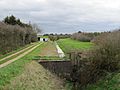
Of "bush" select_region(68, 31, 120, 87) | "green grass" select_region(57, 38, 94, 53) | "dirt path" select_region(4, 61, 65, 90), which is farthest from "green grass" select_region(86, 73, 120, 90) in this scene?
"green grass" select_region(57, 38, 94, 53)

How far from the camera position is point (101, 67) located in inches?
830

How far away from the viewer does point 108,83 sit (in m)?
17.7

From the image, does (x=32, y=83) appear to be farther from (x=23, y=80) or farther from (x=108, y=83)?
(x=108, y=83)

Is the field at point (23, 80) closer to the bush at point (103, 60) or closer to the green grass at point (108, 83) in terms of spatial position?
the bush at point (103, 60)

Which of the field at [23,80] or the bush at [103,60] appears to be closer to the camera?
the field at [23,80]

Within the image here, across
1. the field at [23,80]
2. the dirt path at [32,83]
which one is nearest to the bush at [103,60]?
the dirt path at [32,83]

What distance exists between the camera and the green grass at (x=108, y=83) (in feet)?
54.9

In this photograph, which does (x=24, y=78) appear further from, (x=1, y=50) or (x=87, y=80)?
(x=1, y=50)

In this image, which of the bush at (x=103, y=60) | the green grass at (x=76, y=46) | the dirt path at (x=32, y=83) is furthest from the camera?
the green grass at (x=76, y=46)

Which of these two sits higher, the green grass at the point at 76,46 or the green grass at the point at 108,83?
the green grass at the point at 76,46

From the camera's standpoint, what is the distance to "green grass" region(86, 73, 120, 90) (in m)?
16.7

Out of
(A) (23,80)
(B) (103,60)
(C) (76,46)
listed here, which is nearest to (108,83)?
(B) (103,60)

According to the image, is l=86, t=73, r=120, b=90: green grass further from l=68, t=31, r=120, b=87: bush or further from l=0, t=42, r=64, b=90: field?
l=0, t=42, r=64, b=90: field

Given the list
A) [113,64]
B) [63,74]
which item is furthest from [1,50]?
[113,64]
